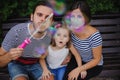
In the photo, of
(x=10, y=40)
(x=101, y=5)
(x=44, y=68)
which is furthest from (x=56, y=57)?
(x=101, y=5)

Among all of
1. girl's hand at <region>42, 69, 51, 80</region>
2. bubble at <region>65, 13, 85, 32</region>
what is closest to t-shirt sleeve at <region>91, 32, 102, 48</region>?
bubble at <region>65, 13, 85, 32</region>

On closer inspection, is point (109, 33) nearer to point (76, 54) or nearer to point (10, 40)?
point (76, 54)

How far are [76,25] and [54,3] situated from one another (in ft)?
1.72

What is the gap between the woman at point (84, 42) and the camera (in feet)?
14.4

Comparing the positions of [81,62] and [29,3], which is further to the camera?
[29,3]

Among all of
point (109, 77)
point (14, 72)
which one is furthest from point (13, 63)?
point (109, 77)

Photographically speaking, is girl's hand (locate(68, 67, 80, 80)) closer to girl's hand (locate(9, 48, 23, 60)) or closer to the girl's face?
the girl's face

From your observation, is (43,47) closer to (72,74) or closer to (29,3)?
(72,74)

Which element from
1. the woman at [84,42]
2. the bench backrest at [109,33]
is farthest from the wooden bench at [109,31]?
the woman at [84,42]

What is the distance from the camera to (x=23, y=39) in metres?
4.25

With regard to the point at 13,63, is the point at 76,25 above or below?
above

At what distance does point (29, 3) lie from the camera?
5492 mm

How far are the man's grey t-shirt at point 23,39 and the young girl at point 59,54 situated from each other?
0.11 metres

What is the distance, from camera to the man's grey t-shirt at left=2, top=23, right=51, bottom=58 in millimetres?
4219
